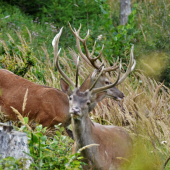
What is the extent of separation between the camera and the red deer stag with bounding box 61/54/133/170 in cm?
391

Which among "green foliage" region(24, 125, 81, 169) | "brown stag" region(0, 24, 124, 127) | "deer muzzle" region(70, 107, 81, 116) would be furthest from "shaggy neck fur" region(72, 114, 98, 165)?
"green foliage" region(24, 125, 81, 169)

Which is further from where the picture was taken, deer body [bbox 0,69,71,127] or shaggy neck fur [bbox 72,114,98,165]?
deer body [bbox 0,69,71,127]

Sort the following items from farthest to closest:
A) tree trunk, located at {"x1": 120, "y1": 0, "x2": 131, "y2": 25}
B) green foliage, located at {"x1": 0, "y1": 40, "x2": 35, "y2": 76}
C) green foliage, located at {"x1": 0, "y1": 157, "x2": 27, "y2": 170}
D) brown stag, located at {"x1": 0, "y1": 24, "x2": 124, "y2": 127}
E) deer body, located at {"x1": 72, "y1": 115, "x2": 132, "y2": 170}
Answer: tree trunk, located at {"x1": 120, "y1": 0, "x2": 131, "y2": 25} → green foliage, located at {"x1": 0, "y1": 40, "x2": 35, "y2": 76} → brown stag, located at {"x1": 0, "y1": 24, "x2": 124, "y2": 127} → deer body, located at {"x1": 72, "y1": 115, "x2": 132, "y2": 170} → green foliage, located at {"x1": 0, "y1": 157, "x2": 27, "y2": 170}

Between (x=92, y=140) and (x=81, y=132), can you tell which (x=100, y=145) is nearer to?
(x=92, y=140)

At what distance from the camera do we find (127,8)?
11078 mm

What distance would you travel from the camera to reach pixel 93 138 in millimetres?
4117

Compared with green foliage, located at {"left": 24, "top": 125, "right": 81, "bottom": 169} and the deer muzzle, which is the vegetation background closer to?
green foliage, located at {"left": 24, "top": 125, "right": 81, "bottom": 169}

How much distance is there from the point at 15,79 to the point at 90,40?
4.54m

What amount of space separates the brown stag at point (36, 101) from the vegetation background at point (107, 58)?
1.07 feet

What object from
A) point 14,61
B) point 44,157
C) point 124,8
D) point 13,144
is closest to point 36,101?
point 14,61

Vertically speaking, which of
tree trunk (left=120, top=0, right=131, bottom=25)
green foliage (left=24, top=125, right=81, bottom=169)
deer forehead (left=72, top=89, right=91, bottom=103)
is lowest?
green foliage (left=24, top=125, right=81, bottom=169)

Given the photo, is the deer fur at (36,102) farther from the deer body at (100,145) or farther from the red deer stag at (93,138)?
the deer body at (100,145)

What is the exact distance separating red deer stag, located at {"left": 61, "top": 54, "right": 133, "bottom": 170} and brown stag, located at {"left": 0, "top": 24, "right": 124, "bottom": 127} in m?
0.66

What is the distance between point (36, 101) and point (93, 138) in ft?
4.72
